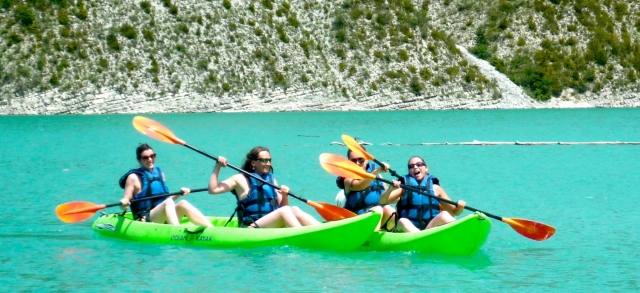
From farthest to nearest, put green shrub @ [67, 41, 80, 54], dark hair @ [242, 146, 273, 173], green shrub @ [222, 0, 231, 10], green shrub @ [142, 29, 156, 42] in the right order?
green shrub @ [222, 0, 231, 10], green shrub @ [142, 29, 156, 42], green shrub @ [67, 41, 80, 54], dark hair @ [242, 146, 273, 173]

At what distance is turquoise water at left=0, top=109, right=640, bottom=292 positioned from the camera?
1112 centimetres

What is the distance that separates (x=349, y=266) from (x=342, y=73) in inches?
1632

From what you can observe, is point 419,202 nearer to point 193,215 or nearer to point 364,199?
point 364,199

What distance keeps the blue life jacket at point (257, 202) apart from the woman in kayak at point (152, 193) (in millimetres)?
491

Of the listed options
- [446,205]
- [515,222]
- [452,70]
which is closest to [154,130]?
[446,205]

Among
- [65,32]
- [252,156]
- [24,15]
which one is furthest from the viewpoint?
[24,15]

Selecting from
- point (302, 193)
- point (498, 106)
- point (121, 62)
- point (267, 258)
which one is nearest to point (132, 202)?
point (267, 258)

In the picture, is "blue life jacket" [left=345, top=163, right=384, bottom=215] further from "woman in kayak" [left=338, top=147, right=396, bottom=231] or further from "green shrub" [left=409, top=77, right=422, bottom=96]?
"green shrub" [left=409, top=77, right=422, bottom=96]

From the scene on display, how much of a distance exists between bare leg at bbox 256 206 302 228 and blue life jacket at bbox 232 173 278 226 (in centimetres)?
17

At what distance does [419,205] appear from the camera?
1222 centimetres

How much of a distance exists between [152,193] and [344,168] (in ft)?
8.33

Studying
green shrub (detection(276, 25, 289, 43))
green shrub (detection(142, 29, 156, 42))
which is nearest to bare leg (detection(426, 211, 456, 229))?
green shrub (detection(142, 29, 156, 42))

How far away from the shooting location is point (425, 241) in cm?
1178

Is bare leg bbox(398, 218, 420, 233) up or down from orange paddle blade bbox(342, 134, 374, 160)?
down
